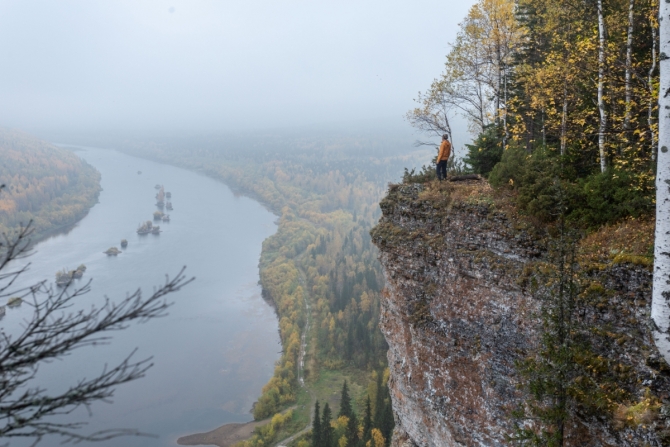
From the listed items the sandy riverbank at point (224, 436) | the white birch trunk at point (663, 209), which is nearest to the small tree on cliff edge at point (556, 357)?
the white birch trunk at point (663, 209)

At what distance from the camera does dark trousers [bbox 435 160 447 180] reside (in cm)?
1277

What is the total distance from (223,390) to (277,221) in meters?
65.1

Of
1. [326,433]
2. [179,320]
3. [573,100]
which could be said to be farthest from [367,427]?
[179,320]

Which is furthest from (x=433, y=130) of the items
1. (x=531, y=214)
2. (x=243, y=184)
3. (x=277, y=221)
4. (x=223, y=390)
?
(x=243, y=184)

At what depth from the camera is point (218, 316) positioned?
5575cm

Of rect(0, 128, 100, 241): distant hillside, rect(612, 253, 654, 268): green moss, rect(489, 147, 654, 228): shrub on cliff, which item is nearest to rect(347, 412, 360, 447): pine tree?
rect(489, 147, 654, 228): shrub on cliff

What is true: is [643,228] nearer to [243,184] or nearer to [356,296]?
[356,296]

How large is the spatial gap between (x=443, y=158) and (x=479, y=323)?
505cm

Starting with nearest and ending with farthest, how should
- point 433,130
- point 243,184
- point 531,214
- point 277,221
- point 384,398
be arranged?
point 531,214 → point 433,130 → point 384,398 → point 277,221 → point 243,184

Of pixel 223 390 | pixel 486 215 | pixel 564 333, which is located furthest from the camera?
pixel 223 390

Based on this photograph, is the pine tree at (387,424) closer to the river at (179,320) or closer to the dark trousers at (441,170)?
the river at (179,320)

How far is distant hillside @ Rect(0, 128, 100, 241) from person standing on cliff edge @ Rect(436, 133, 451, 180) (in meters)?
84.5

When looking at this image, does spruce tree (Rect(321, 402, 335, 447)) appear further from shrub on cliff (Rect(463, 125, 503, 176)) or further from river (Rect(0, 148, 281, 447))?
shrub on cliff (Rect(463, 125, 503, 176))

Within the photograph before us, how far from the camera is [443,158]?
495 inches
